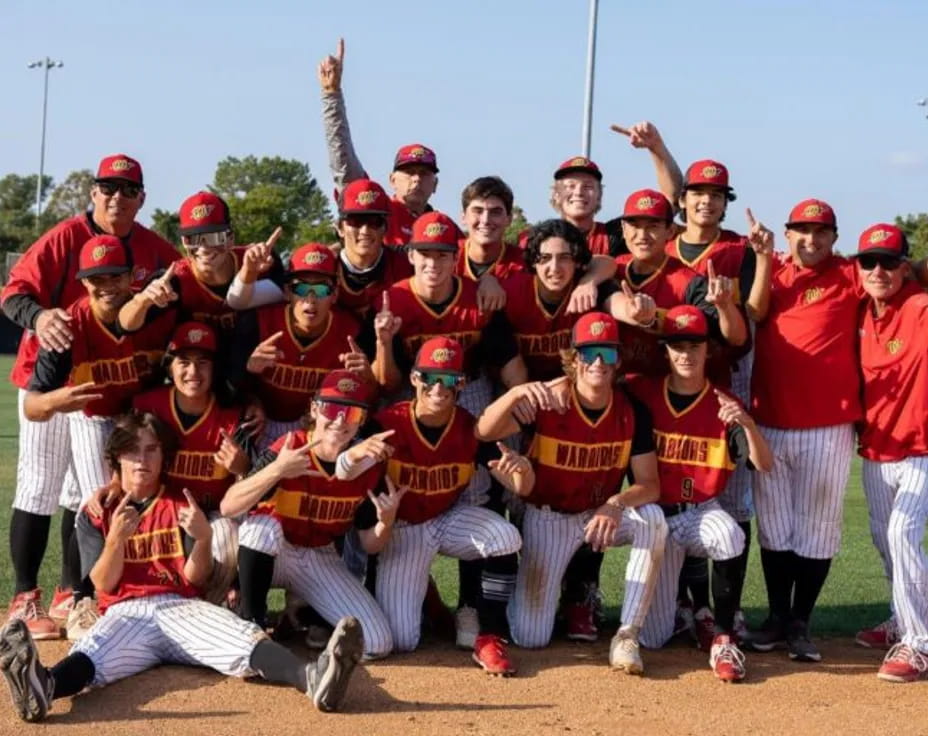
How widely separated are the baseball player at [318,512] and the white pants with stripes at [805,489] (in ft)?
6.11

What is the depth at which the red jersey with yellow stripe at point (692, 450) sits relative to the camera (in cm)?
604

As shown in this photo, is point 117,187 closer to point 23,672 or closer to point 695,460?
point 23,672

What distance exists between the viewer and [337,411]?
5.64 meters

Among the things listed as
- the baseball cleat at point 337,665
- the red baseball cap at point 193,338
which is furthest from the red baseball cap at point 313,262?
the baseball cleat at point 337,665

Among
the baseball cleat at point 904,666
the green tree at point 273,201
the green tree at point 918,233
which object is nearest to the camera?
the baseball cleat at point 904,666

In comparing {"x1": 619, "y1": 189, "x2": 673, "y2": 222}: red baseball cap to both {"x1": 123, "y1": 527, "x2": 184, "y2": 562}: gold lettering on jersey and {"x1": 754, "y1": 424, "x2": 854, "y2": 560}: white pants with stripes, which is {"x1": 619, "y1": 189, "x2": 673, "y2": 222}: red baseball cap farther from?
{"x1": 123, "y1": 527, "x2": 184, "y2": 562}: gold lettering on jersey

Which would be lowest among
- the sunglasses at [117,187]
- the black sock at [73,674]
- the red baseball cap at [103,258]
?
the black sock at [73,674]

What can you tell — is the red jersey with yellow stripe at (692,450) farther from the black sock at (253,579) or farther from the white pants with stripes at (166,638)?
the white pants with stripes at (166,638)

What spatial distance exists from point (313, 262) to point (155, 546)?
4.89 ft

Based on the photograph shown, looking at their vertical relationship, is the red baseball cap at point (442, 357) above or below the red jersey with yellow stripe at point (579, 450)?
above

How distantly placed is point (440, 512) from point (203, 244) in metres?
1.72

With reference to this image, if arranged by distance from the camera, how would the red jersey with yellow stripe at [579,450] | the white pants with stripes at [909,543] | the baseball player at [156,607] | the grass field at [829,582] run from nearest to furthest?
1. the baseball player at [156,607]
2. the white pants with stripes at [909,543]
3. the red jersey with yellow stripe at [579,450]
4. the grass field at [829,582]

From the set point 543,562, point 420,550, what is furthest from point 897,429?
point 420,550

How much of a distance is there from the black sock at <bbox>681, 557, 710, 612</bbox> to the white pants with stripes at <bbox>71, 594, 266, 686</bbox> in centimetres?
232
